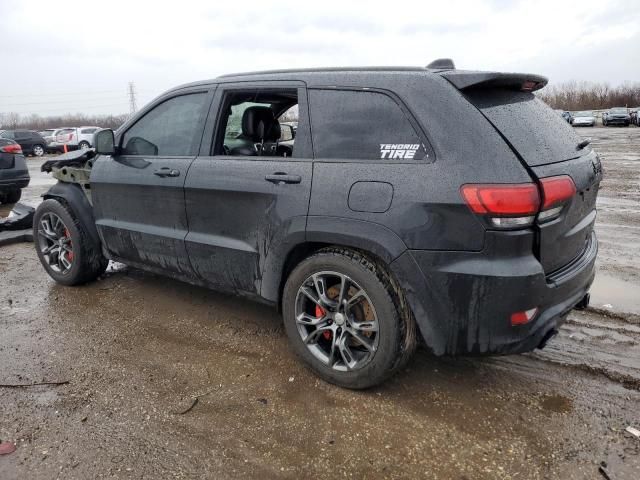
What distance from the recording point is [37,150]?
91.5ft

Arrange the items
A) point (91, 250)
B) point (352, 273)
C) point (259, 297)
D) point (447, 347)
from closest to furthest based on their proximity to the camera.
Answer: point (447, 347)
point (352, 273)
point (259, 297)
point (91, 250)

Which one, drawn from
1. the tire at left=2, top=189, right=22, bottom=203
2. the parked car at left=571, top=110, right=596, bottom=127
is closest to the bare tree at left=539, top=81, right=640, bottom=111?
the parked car at left=571, top=110, right=596, bottom=127

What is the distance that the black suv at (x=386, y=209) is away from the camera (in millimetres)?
2398

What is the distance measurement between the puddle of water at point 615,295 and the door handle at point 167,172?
3502mm

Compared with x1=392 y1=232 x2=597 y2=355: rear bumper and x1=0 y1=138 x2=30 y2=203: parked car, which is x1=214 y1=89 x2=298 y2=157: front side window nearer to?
x1=392 y1=232 x2=597 y2=355: rear bumper

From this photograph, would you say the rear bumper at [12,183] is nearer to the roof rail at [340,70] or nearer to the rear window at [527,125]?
the roof rail at [340,70]

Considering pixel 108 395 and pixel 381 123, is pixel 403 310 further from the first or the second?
pixel 108 395

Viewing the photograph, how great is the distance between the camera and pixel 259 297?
11.0ft

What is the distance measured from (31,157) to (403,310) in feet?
100

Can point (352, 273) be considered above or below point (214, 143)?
below

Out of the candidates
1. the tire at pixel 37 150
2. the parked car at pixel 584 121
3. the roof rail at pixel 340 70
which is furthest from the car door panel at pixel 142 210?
the parked car at pixel 584 121

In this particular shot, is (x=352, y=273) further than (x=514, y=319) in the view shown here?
Yes

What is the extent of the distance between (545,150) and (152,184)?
8.95 feet

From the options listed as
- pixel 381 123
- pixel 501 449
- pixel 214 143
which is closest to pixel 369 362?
pixel 501 449
